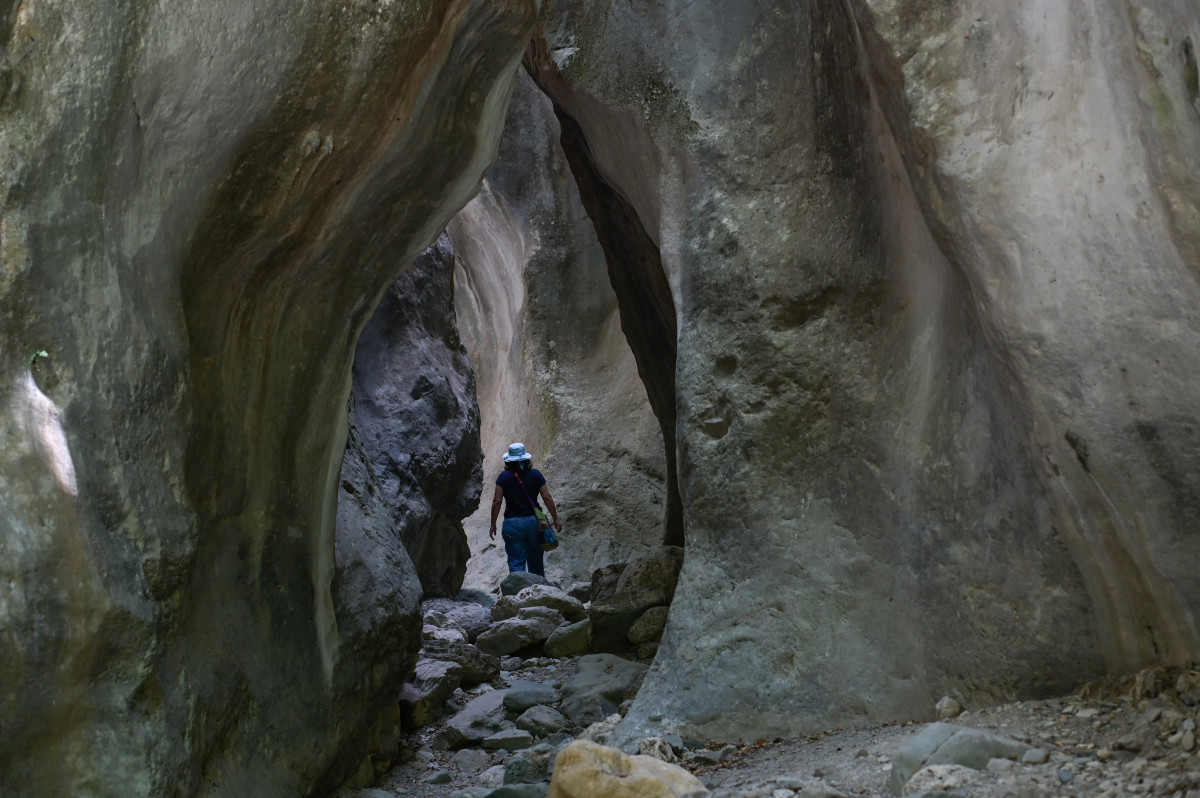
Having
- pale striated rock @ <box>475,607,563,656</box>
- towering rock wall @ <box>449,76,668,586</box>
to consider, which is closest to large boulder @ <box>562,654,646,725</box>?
pale striated rock @ <box>475,607,563,656</box>

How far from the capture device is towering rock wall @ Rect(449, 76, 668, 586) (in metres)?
11.2

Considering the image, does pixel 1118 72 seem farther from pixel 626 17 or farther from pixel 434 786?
pixel 434 786

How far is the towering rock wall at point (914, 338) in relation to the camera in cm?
279

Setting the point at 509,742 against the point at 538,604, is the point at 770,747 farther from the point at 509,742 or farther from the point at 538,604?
the point at 538,604

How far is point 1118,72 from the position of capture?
108 inches

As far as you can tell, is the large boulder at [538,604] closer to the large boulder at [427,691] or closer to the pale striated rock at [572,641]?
the pale striated rock at [572,641]

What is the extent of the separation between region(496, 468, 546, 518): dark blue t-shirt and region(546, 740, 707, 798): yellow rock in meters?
A: 5.94

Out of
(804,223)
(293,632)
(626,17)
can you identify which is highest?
(626,17)

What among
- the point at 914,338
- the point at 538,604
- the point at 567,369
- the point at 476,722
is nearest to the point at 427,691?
the point at 476,722

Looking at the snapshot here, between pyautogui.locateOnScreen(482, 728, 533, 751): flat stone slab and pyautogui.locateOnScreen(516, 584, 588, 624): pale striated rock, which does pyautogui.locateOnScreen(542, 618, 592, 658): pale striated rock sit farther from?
pyautogui.locateOnScreen(482, 728, 533, 751): flat stone slab

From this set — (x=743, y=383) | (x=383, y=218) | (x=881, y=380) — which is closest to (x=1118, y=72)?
(x=881, y=380)

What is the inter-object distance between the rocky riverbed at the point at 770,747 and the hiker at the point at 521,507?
2.49m

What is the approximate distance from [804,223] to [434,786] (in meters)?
2.67

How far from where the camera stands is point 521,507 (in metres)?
8.65
